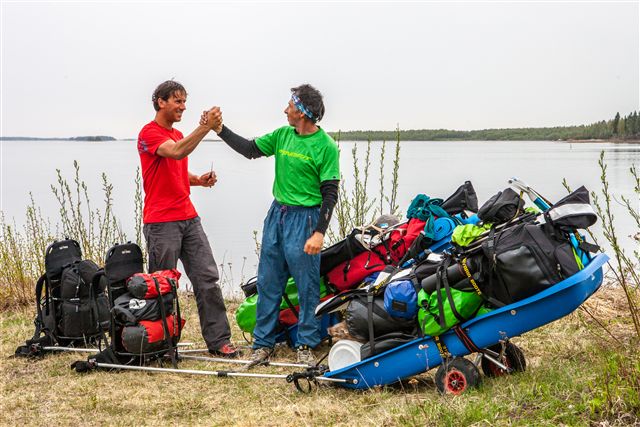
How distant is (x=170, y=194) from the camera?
5.34m

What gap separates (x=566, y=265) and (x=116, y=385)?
301 cm

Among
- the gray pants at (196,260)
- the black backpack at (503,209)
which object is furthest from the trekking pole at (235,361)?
the black backpack at (503,209)

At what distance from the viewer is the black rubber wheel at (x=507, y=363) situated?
14.3 feet

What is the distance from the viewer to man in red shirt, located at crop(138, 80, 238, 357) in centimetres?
521

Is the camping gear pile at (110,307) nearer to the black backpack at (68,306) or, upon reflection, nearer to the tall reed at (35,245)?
the black backpack at (68,306)

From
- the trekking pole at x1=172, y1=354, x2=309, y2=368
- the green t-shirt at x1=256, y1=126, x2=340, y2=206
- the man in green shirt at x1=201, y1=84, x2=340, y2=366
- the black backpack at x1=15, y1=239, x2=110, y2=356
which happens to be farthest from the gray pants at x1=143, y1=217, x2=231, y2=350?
the green t-shirt at x1=256, y1=126, x2=340, y2=206

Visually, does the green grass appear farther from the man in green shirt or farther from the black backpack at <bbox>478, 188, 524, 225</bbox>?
the black backpack at <bbox>478, 188, 524, 225</bbox>

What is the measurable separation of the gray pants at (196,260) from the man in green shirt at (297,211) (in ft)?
1.35

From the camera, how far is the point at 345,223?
7.53m

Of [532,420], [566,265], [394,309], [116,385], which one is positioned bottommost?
[116,385]

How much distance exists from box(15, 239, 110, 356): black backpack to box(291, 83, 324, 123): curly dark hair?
2.22m

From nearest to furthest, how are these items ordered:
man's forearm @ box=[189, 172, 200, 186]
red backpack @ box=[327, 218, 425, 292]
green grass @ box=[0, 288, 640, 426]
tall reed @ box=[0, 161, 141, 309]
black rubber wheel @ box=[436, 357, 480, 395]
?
green grass @ box=[0, 288, 640, 426] < black rubber wheel @ box=[436, 357, 480, 395] < red backpack @ box=[327, 218, 425, 292] < man's forearm @ box=[189, 172, 200, 186] < tall reed @ box=[0, 161, 141, 309]

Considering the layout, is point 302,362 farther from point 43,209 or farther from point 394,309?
point 43,209

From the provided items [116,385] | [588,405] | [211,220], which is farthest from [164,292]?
[211,220]
